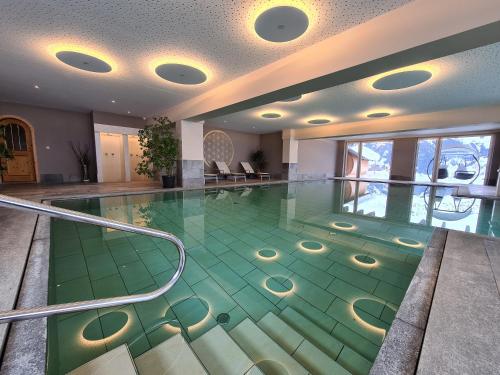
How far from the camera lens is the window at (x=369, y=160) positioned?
497 inches

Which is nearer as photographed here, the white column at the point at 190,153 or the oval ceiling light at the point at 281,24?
the oval ceiling light at the point at 281,24

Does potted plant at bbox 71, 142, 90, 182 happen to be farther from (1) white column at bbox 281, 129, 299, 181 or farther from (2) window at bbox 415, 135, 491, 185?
(2) window at bbox 415, 135, 491, 185

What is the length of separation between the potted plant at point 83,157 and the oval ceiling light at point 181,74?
5420mm

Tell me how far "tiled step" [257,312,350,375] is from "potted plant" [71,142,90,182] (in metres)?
8.90

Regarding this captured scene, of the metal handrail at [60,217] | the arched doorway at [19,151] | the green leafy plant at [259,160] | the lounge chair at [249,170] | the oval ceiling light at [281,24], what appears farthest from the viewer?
the green leafy plant at [259,160]

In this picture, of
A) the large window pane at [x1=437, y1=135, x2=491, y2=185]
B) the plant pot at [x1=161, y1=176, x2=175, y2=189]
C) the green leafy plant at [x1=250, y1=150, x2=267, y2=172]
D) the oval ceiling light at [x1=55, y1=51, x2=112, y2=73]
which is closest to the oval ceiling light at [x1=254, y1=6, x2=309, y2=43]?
the oval ceiling light at [x1=55, y1=51, x2=112, y2=73]

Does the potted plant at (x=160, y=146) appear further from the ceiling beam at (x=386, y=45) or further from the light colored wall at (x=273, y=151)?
the light colored wall at (x=273, y=151)

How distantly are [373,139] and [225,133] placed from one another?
8.68 meters

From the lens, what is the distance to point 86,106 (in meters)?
6.87

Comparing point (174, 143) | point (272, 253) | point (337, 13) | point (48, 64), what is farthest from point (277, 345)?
point (174, 143)

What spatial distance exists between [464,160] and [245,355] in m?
14.2

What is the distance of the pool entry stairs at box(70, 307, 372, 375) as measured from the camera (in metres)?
1.04

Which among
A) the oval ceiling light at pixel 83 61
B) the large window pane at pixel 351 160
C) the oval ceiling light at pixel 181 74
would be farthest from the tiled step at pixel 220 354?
the large window pane at pixel 351 160

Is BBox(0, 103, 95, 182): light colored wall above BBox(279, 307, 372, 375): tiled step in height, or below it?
above
